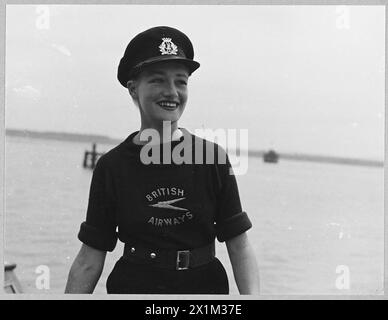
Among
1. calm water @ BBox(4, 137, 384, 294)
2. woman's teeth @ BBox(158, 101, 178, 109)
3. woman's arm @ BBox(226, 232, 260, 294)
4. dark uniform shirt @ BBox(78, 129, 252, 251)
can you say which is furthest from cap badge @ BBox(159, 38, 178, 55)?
woman's arm @ BBox(226, 232, 260, 294)

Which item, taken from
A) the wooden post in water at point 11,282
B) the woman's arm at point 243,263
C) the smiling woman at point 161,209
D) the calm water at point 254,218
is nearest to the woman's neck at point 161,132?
the smiling woman at point 161,209

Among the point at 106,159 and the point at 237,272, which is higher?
the point at 106,159

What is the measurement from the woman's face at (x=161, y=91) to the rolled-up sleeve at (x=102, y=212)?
32 cm

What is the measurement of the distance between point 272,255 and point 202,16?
160cm

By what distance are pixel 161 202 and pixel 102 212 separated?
0.26 m

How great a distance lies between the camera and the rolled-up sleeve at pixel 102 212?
7.02 ft

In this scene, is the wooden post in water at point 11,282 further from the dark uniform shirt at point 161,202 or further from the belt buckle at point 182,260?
the belt buckle at point 182,260

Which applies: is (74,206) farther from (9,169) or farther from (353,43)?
(353,43)

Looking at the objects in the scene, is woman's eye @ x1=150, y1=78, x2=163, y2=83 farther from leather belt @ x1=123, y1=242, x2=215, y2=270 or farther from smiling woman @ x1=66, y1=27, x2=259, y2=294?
leather belt @ x1=123, y1=242, x2=215, y2=270

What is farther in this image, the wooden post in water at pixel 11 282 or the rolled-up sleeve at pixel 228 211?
the wooden post in water at pixel 11 282

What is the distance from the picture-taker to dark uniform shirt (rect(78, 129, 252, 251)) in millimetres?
2156
